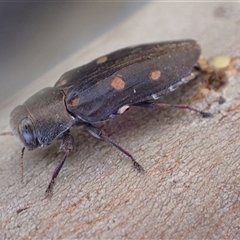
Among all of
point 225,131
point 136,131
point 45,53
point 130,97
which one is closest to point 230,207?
point 225,131

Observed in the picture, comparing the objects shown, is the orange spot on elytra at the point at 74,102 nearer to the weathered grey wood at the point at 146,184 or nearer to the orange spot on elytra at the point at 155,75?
the weathered grey wood at the point at 146,184

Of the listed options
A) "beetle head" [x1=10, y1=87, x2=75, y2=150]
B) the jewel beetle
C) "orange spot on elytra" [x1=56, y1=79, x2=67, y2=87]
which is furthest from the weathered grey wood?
"orange spot on elytra" [x1=56, y1=79, x2=67, y2=87]

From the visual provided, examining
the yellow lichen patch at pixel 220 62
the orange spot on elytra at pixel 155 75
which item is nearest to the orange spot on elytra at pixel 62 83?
the orange spot on elytra at pixel 155 75

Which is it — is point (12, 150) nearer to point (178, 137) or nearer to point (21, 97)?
point (21, 97)

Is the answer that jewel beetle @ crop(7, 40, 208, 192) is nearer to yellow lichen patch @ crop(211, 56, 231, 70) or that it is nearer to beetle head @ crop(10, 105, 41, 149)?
beetle head @ crop(10, 105, 41, 149)

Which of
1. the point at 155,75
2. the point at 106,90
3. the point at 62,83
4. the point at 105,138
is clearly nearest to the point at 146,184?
the point at 105,138

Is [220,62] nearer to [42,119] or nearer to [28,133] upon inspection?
[42,119]
